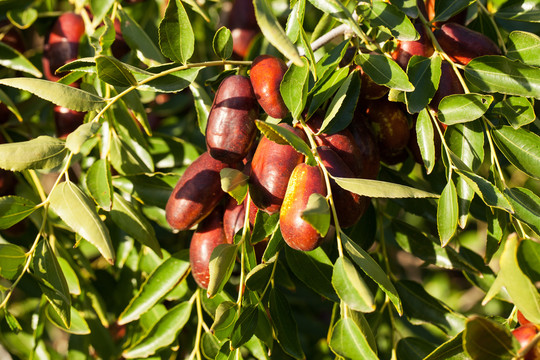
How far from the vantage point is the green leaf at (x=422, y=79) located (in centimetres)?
95

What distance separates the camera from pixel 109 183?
3.43 ft

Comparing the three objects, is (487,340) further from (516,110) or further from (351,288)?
(516,110)

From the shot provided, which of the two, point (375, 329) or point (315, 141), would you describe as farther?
point (375, 329)

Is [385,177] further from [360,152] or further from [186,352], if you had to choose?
[186,352]

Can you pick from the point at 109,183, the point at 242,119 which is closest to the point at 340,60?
the point at 242,119

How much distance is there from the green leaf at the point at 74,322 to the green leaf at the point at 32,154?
394 mm

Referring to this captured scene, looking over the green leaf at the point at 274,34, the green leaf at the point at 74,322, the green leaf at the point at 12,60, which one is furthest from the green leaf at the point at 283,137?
the green leaf at the point at 12,60

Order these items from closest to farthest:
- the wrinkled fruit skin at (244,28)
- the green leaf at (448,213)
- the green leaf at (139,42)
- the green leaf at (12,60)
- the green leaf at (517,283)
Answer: the green leaf at (517,283) → the green leaf at (448,213) → the green leaf at (139,42) → the green leaf at (12,60) → the wrinkled fruit skin at (244,28)

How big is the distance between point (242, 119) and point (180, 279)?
426 millimetres

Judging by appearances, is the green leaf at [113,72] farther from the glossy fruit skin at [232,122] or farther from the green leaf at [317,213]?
the green leaf at [317,213]

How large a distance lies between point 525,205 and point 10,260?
90 centimetres

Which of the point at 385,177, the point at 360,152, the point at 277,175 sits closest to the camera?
the point at 277,175

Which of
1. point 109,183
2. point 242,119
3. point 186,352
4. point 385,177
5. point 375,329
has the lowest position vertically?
point 186,352

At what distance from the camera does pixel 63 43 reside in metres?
1.38
